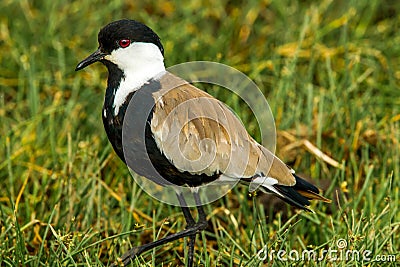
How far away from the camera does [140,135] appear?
2686mm

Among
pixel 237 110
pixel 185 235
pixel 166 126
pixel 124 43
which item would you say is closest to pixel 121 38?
pixel 124 43

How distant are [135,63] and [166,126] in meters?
0.26

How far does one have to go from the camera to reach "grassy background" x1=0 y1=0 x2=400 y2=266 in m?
3.04

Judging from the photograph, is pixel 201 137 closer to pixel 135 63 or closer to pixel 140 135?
pixel 140 135

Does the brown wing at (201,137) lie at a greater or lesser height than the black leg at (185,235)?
greater

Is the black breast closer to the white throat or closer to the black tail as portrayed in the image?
the white throat

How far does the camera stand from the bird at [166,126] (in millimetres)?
2719

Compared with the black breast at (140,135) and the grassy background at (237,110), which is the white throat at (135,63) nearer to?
the black breast at (140,135)

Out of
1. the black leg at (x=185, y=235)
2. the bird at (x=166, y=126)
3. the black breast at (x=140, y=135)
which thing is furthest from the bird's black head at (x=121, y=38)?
the black leg at (x=185, y=235)

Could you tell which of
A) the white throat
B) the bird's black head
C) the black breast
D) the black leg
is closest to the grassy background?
the black leg

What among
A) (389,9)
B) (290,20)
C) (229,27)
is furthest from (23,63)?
(389,9)

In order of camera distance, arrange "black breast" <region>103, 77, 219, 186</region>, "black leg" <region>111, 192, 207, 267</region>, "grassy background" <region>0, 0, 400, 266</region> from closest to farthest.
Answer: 1. "black breast" <region>103, 77, 219, 186</region>
2. "black leg" <region>111, 192, 207, 267</region>
3. "grassy background" <region>0, 0, 400, 266</region>

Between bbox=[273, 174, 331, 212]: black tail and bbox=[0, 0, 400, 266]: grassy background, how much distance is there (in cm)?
10

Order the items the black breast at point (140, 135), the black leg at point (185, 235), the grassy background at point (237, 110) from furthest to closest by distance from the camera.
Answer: the grassy background at point (237, 110), the black leg at point (185, 235), the black breast at point (140, 135)
